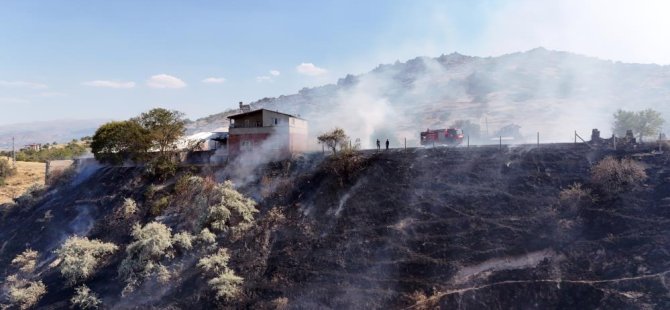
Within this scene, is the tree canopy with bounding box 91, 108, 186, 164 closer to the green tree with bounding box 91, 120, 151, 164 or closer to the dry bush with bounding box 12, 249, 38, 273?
the green tree with bounding box 91, 120, 151, 164

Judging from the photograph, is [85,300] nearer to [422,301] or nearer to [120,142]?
[422,301]

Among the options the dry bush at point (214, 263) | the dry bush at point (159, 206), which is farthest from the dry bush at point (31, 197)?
the dry bush at point (214, 263)

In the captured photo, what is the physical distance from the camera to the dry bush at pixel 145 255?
21.4m

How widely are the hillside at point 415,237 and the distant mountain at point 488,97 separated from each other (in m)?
24.7

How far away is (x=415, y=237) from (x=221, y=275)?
9.11 metres

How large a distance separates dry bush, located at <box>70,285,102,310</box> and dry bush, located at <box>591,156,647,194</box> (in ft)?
81.9

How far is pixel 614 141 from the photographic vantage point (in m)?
25.3

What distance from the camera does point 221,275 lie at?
19.8 meters

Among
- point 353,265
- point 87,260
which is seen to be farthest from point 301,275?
point 87,260

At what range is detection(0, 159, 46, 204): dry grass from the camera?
147 feet

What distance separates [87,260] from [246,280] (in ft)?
30.8

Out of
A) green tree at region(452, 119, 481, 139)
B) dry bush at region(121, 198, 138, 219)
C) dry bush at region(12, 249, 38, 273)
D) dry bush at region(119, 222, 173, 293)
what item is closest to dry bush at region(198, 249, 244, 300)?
dry bush at region(119, 222, 173, 293)

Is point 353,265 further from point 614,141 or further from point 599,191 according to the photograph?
point 614,141

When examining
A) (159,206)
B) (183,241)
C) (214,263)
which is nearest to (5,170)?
(159,206)
